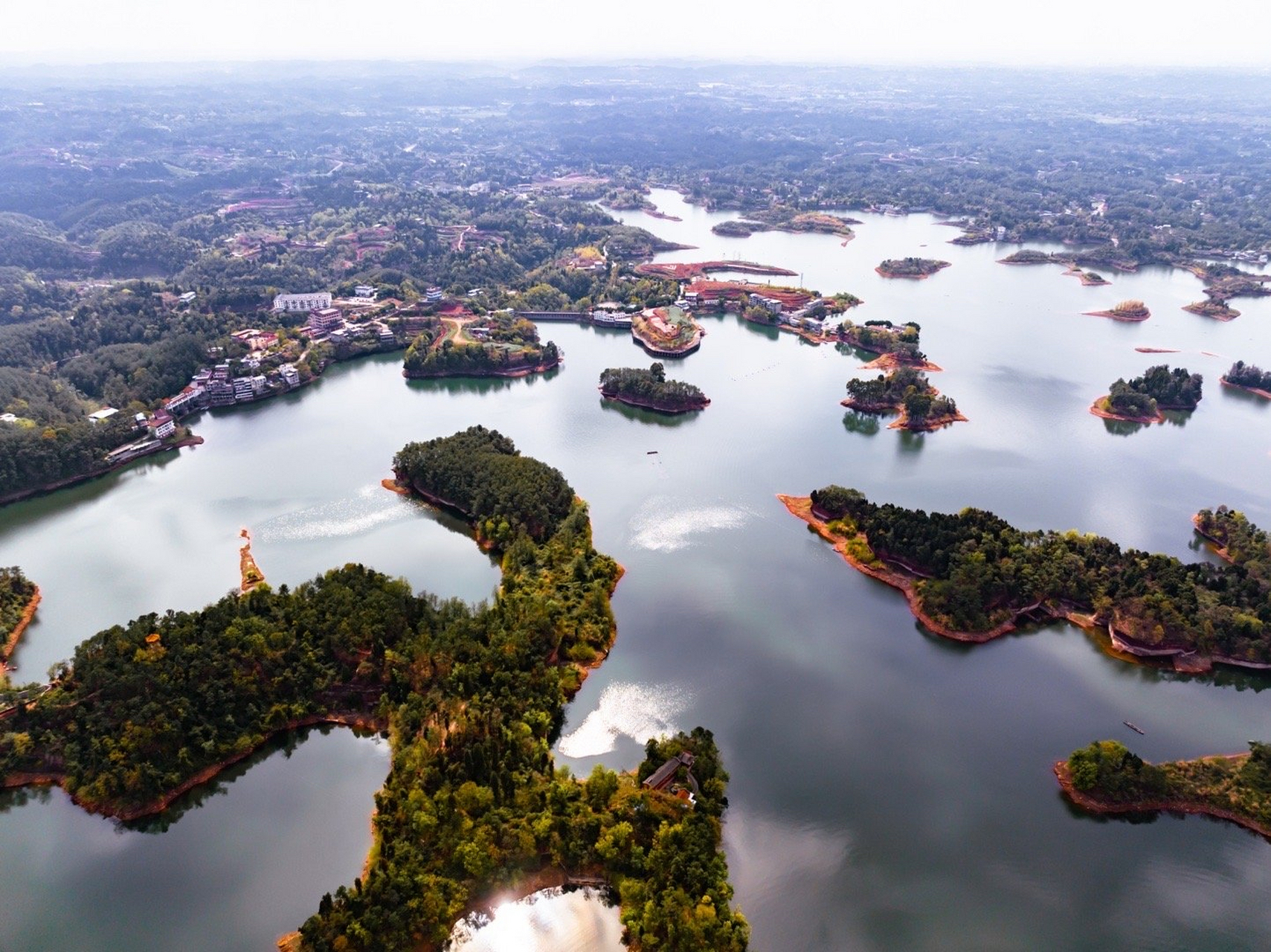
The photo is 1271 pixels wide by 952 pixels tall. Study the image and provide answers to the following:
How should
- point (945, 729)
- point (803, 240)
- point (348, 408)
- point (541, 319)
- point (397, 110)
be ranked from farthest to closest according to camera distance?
point (397, 110), point (803, 240), point (541, 319), point (348, 408), point (945, 729)

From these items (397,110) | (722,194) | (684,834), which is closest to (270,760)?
(684,834)

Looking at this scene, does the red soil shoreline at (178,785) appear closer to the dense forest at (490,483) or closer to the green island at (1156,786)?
the dense forest at (490,483)

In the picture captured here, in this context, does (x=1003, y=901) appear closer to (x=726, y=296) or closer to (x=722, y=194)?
(x=726, y=296)

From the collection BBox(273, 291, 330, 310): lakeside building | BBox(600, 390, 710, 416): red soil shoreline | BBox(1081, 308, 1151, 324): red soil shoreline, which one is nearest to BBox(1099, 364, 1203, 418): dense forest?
BBox(1081, 308, 1151, 324): red soil shoreline

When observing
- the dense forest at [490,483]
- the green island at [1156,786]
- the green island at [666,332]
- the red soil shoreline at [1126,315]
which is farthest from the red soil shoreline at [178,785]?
the red soil shoreline at [1126,315]

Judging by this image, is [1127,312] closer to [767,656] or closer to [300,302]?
[767,656]
